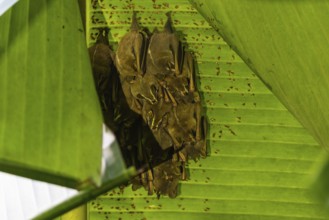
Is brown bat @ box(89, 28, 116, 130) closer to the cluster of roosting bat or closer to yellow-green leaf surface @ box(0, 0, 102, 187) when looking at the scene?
the cluster of roosting bat

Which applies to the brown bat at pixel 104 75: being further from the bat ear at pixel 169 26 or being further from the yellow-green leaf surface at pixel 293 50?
the yellow-green leaf surface at pixel 293 50

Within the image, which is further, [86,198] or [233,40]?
[233,40]

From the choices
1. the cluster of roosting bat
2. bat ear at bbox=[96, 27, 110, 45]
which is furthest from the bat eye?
bat ear at bbox=[96, 27, 110, 45]

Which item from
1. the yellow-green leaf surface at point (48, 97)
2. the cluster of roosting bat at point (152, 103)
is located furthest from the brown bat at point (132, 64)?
the yellow-green leaf surface at point (48, 97)

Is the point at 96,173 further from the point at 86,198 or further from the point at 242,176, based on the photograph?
the point at 242,176

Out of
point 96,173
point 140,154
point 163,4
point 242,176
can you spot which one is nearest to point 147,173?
point 140,154

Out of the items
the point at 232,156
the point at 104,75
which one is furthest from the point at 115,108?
the point at 232,156
